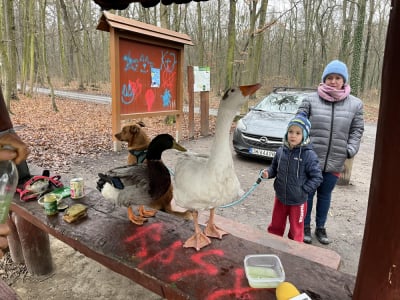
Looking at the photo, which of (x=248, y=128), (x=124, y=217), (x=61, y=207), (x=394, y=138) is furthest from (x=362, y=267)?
(x=248, y=128)

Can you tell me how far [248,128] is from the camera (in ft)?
19.0

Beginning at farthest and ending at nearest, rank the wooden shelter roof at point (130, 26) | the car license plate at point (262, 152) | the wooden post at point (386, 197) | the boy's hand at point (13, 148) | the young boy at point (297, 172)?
the car license plate at point (262, 152), the wooden shelter roof at point (130, 26), the young boy at point (297, 172), the boy's hand at point (13, 148), the wooden post at point (386, 197)

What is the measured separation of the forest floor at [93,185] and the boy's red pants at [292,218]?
50 centimetres

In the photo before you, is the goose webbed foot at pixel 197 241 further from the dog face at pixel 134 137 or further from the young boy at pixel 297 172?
the young boy at pixel 297 172

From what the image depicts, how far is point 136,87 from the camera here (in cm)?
537

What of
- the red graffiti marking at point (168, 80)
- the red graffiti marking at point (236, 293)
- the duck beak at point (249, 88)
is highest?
the red graffiti marking at point (168, 80)

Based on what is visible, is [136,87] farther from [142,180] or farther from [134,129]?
[142,180]

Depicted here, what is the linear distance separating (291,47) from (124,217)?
22529mm

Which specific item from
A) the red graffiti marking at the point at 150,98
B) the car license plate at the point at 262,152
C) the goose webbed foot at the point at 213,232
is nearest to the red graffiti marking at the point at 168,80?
the red graffiti marking at the point at 150,98

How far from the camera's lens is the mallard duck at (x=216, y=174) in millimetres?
1369

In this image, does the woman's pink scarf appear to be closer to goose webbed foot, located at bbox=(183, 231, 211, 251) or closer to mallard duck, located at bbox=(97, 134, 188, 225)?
mallard duck, located at bbox=(97, 134, 188, 225)

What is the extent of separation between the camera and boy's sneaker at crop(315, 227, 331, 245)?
3.12 meters

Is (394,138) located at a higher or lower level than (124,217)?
higher

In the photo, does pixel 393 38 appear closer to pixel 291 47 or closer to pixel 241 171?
pixel 241 171
